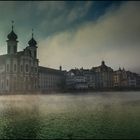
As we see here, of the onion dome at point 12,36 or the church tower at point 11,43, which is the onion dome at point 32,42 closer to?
the church tower at point 11,43

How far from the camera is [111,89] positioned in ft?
242

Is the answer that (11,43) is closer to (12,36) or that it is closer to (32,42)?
(12,36)

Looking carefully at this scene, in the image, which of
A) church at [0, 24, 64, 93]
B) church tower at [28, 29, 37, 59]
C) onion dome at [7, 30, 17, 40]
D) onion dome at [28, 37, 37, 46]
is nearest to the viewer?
church at [0, 24, 64, 93]

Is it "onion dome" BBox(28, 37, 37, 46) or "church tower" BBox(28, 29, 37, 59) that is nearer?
"church tower" BBox(28, 29, 37, 59)

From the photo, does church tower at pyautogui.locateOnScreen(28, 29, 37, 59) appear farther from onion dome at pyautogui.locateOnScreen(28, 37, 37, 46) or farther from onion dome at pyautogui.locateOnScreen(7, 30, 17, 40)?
onion dome at pyautogui.locateOnScreen(7, 30, 17, 40)

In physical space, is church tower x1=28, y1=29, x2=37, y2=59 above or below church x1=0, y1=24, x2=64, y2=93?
above

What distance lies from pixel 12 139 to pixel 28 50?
187 ft

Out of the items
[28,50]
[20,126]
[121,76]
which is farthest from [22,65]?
[121,76]

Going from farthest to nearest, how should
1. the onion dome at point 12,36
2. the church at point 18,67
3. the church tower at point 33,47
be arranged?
the church tower at point 33,47, the onion dome at point 12,36, the church at point 18,67

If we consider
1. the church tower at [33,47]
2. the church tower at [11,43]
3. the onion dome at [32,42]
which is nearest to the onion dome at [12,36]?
the church tower at [11,43]

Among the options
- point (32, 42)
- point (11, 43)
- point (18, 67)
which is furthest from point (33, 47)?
point (18, 67)

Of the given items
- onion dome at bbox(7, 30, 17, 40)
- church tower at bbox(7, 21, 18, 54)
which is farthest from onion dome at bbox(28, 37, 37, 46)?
onion dome at bbox(7, 30, 17, 40)

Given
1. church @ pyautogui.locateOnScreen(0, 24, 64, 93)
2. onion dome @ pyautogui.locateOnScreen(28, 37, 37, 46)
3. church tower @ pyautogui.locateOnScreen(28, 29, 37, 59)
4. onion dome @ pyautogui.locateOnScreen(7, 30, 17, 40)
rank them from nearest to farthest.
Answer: church @ pyautogui.locateOnScreen(0, 24, 64, 93)
onion dome @ pyautogui.locateOnScreen(7, 30, 17, 40)
church tower @ pyautogui.locateOnScreen(28, 29, 37, 59)
onion dome @ pyautogui.locateOnScreen(28, 37, 37, 46)

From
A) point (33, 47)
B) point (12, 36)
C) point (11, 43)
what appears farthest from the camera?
point (33, 47)
